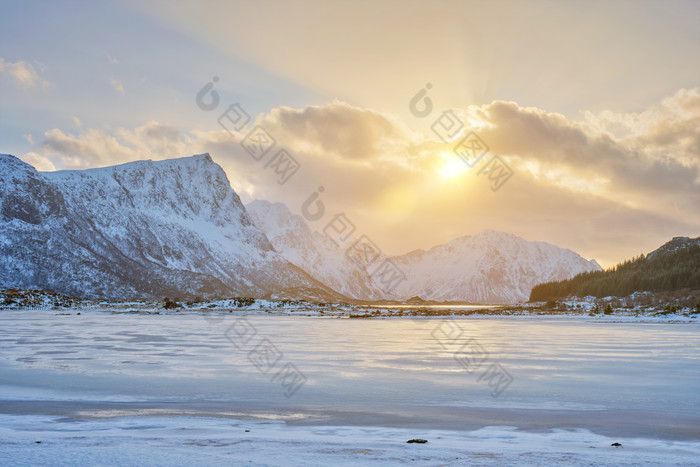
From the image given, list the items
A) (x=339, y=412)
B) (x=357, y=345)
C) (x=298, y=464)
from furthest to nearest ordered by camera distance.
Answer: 1. (x=357, y=345)
2. (x=339, y=412)
3. (x=298, y=464)

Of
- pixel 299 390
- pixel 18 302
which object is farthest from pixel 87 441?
pixel 18 302

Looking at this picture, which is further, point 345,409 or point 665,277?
point 665,277

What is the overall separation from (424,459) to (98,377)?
17090 mm

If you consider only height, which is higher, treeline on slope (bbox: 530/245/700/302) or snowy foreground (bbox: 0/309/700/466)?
treeline on slope (bbox: 530/245/700/302)

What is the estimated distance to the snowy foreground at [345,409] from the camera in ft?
35.3

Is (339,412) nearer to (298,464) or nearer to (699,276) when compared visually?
(298,464)

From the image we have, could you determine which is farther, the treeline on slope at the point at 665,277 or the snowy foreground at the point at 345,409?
the treeline on slope at the point at 665,277

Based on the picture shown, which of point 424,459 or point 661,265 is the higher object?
point 661,265

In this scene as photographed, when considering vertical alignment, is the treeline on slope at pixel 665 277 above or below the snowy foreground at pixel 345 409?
above

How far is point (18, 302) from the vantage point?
152m

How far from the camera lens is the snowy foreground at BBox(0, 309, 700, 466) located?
10.8 m

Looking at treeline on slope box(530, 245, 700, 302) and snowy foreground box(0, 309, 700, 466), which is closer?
snowy foreground box(0, 309, 700, 466)

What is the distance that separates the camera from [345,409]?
1641cm

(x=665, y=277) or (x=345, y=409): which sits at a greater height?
(x=665, y=277)
